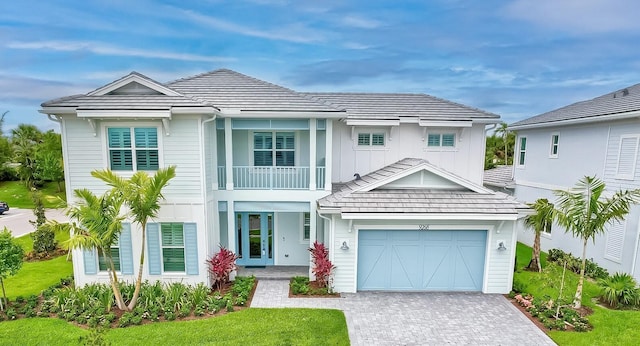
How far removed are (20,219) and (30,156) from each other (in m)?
15.2

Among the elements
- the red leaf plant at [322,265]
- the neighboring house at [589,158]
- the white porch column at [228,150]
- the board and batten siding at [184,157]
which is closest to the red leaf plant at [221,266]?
the board and batten siding at [184,157]

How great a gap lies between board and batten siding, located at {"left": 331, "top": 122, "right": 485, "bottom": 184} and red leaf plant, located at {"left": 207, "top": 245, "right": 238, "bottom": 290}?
17.5ft

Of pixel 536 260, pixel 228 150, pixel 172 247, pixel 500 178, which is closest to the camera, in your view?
pixel 172 247

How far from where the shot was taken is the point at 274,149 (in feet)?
37.6

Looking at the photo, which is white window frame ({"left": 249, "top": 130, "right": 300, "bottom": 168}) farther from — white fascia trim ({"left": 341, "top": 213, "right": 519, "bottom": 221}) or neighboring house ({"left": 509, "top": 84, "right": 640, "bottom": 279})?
neighboring house ({"left": 509, "top": 84, "right": 640, "bottom": 279})

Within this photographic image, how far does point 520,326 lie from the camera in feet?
25.8

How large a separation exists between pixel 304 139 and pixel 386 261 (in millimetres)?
5392

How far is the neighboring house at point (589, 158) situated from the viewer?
1044 centimetres

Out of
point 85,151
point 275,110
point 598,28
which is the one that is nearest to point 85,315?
point 85,151

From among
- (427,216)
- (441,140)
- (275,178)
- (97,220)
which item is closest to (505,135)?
(441,140)

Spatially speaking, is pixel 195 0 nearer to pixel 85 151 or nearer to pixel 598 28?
pixel 85 151

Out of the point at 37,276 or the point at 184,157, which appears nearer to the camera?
the point at 184,157

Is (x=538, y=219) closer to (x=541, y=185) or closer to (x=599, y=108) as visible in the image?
(x=541, y=185)

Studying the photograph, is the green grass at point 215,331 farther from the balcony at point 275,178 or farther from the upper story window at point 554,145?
the upper story window at point 554,145
